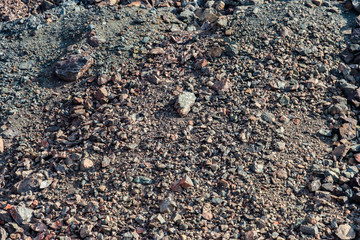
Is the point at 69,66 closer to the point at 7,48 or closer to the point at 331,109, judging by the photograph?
the point at 7,48

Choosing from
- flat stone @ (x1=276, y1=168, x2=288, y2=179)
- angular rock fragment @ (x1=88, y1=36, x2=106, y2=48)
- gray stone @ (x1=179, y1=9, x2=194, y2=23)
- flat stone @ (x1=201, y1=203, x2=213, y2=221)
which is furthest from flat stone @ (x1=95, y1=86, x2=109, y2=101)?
flat stone @ (x1=276, y1=168, x2=288, y2=179)

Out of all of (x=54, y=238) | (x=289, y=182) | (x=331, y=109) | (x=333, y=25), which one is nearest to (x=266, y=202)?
(x=289, y=182)

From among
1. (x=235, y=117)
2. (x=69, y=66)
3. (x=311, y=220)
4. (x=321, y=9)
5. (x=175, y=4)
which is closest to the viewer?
(x=311, y=220)

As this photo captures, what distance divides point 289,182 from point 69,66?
3.40 meters

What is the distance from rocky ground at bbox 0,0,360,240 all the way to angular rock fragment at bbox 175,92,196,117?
2cm

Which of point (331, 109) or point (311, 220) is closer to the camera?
point (311, 220)

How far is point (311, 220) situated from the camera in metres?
4.40

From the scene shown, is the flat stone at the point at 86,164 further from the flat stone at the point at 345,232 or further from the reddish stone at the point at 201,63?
the flat stone at the point at 345,232

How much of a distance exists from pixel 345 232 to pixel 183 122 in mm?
2202

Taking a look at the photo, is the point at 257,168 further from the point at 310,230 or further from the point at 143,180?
the point at 143,180

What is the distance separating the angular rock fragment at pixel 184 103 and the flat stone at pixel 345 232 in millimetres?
2200

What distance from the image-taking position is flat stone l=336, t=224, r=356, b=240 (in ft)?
14.1

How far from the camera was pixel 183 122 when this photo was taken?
5262 mm

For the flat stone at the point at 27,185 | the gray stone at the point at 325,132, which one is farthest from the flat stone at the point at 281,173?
the flat stone at the point at 27,185
